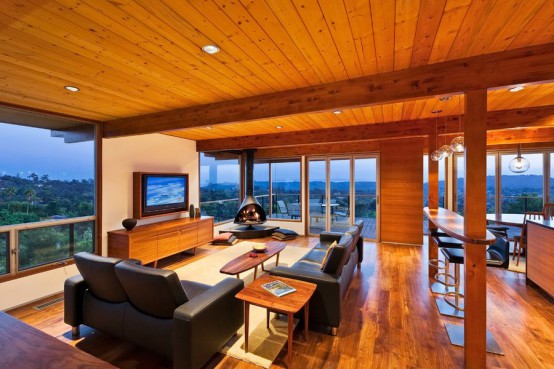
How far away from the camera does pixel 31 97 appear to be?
289 centimetres

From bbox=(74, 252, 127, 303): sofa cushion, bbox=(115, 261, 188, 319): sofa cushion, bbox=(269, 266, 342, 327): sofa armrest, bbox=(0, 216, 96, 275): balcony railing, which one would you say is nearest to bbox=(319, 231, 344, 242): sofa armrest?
bbox=(269, 266, 342, 327): sofa armrest

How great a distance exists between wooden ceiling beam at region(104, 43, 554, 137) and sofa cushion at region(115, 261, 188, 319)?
192 cm

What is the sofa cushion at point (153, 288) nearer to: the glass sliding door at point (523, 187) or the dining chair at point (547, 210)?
the dining chair at point (547, 210)

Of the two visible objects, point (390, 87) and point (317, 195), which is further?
point (317, 195)

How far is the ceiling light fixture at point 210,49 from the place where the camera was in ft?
5.94

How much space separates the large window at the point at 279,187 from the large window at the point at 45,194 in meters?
4.44

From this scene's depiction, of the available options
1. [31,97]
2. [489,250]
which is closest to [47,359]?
[31,97]

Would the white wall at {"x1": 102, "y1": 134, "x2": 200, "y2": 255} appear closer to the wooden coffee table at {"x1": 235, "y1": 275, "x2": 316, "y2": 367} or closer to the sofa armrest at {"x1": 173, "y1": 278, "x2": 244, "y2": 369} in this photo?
the sofa armrest at {"x1": 173, "y1": 278, "x2": 244, "y2": 369}

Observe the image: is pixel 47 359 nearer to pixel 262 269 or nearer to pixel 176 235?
pixel 262 269

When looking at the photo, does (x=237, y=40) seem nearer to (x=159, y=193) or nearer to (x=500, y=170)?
(x=159, y=193)

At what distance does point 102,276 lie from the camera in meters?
2.26

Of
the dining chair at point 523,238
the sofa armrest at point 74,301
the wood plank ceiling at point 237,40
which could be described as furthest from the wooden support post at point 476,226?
the sofa armrest at point 74,301

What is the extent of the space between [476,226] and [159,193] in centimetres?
507

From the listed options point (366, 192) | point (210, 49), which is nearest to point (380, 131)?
point (366, 192)
